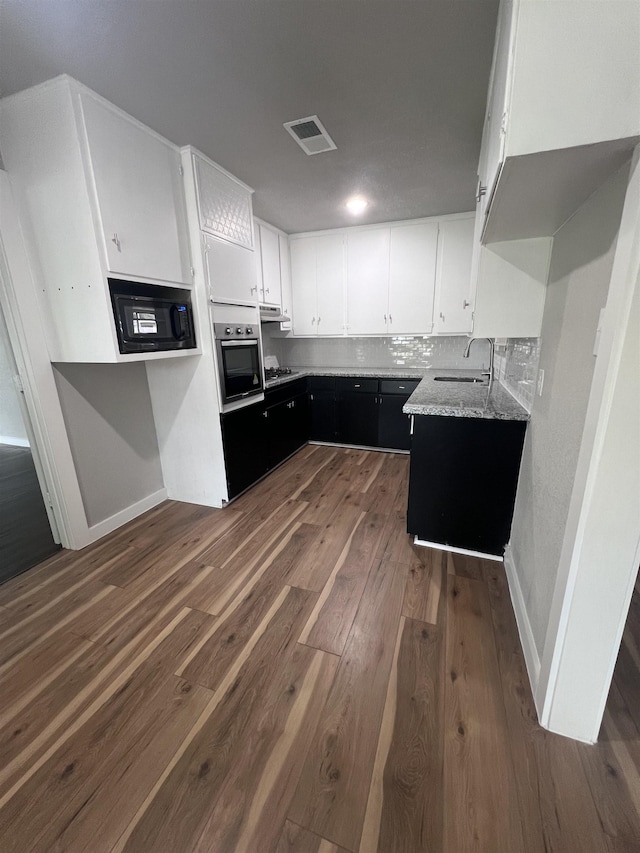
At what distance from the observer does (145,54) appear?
144cm

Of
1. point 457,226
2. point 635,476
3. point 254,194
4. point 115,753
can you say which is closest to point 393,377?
point 457,226

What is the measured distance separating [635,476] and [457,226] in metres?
3.38

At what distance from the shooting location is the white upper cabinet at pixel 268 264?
Answer: 11.2 ft

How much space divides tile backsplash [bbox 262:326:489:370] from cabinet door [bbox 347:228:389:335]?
38 cm

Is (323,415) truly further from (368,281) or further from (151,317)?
(151,317)

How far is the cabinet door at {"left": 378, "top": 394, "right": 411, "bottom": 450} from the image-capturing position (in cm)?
380

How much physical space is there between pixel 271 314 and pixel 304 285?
710 mm

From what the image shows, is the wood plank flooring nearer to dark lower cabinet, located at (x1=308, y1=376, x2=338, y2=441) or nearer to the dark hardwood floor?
the dark hardwood floor

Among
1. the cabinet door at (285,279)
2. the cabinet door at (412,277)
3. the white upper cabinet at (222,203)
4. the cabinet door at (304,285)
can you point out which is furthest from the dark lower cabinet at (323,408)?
the white upper cabinet at (222,203)

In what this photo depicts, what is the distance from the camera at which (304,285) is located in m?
4.12

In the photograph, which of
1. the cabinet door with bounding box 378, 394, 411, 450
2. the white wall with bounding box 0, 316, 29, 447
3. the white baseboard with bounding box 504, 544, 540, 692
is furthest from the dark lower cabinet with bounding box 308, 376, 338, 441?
the white wall with bounding box 0, 316, 29, 447

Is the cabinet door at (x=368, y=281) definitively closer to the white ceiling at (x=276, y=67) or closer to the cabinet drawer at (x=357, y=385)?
the cabinet drawer at (x=357, y=385)

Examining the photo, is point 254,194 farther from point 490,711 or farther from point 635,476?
point 490,711

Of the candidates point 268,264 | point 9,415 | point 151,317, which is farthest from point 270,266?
point 9,415
